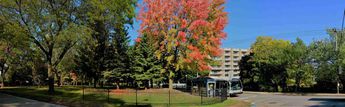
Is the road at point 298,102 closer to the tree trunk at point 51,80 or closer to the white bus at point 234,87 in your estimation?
the white bus at point 234,87

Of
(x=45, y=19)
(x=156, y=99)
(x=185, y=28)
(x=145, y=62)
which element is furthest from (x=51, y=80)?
(x=185, y=28)

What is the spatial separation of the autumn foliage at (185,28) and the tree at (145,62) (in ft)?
14.6

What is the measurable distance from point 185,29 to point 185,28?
18cm

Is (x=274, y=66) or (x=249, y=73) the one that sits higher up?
(x=274, y=66)

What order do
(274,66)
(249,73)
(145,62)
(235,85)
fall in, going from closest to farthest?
(145,62) < (235,85) < (274,66) < (249,73)

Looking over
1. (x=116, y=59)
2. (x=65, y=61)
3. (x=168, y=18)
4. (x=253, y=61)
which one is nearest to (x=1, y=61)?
(x=65, y=61)

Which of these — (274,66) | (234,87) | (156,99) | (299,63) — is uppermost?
(299,63)

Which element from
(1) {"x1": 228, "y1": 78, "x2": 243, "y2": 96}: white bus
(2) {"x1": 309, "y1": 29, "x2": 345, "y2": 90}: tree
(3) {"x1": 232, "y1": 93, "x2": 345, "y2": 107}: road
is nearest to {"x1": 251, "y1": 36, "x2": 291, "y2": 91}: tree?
(2) {"x1": 309, "y1": 29, "x2": 345, "y2": 90}: tree

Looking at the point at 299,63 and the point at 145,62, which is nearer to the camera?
the point at 145,62

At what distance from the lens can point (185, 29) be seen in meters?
31.9

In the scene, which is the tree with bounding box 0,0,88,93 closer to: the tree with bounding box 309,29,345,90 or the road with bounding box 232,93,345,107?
the road with bounding box 232,93,345,107

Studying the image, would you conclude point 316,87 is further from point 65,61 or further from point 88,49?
point 65,61

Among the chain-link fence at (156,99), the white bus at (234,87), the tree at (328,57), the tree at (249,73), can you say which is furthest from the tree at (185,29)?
the tree at (249,73)

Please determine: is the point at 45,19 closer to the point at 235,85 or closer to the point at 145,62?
the point at 145,62
